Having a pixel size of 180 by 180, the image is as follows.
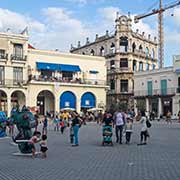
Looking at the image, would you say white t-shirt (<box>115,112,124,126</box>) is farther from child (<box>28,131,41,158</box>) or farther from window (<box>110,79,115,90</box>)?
window (<box>110,79,115,90</box>)

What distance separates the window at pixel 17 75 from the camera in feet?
179

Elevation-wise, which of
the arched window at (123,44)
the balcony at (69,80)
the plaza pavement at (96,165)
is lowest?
the plaza pavement at (96,165)

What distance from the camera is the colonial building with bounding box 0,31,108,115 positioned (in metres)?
54.1

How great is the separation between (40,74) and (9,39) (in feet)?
21.6

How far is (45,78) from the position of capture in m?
56.8

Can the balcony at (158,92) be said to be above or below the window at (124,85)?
below

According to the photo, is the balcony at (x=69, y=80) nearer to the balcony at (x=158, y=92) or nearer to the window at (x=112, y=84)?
the balcony at (x=158, y=92)

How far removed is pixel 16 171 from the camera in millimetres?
11211

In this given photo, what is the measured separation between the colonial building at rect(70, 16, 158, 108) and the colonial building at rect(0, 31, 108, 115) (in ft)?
35.8

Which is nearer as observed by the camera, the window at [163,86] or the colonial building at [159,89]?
the colonial building at [159,89]

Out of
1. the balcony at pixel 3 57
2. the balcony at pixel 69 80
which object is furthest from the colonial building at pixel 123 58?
the balcony at pixel 3 57

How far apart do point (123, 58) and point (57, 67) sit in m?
19.6

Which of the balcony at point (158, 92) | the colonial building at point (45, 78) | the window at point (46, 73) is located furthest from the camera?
the balcony at point (158, 92)

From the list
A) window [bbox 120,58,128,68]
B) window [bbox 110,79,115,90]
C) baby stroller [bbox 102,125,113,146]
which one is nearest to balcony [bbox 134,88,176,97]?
window [bbox 110,79,115,90]
